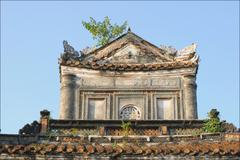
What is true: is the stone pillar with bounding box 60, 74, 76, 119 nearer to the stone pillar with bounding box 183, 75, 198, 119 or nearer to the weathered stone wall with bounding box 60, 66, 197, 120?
the weathered stone wall with bounding box 60, 66, 197, 120

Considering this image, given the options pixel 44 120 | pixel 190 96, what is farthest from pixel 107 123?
pixel 190 96

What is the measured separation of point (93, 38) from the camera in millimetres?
35500

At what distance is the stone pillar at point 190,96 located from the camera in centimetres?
2543

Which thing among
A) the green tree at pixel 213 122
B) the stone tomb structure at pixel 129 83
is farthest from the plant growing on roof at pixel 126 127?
the stone tomb structure at pixel 129 83

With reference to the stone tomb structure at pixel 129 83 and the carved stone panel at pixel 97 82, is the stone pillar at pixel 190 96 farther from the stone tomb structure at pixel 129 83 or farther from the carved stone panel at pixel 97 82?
the carved stone panel at pixel 97 82

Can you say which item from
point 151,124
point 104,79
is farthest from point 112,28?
point 151,124

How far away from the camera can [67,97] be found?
85.2 ft

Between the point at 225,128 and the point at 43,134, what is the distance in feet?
20.7

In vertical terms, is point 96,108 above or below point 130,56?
below

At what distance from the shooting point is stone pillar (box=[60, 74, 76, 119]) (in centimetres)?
2560

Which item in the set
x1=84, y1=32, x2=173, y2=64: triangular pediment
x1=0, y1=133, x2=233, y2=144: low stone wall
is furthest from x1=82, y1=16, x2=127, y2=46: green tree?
x1=0, y1=133, x2=233, y2=144: low stone wall

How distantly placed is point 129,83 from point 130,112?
162cm

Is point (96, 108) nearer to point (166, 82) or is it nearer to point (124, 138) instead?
point (166, 82)

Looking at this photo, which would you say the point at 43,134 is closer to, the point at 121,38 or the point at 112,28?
the point at 121,38
